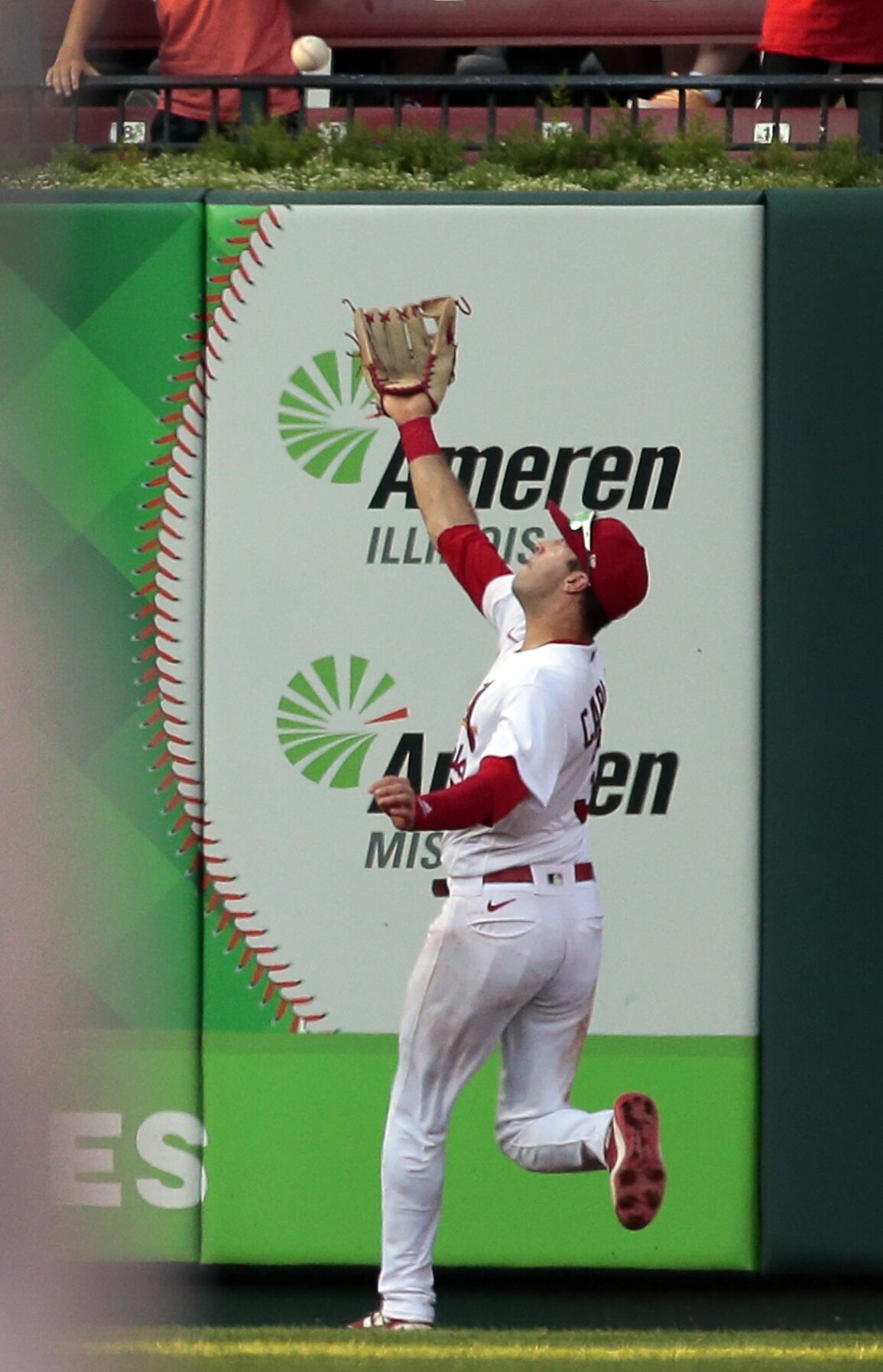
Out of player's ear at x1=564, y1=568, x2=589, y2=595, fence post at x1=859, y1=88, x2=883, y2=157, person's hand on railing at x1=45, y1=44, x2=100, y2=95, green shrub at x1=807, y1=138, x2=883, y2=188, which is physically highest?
fence post at x1=859, y1=88, x2=883, y2=157

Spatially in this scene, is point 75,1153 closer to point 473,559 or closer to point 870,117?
point 473,559

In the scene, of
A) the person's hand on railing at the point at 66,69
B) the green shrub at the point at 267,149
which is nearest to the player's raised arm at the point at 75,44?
the person's hand on railing at the point at 66,69

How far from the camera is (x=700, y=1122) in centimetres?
422

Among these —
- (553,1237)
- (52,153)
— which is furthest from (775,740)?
(52,153)

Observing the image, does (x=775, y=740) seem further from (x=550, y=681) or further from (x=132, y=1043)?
(x=132, y=1043)

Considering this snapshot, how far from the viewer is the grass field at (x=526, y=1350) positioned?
352 cm

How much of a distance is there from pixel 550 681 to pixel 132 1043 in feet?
4.51

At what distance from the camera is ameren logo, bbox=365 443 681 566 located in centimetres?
423

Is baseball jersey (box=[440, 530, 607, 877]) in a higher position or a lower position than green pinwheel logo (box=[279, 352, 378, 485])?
lower

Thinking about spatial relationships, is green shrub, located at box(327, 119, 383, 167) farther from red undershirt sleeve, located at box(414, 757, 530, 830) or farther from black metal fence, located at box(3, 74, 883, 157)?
red undershirt sleeve, located at box(414, 757, 530, 830)

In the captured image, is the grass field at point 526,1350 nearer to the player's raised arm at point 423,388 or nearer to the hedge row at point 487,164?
the player's raised arm at point 423,388

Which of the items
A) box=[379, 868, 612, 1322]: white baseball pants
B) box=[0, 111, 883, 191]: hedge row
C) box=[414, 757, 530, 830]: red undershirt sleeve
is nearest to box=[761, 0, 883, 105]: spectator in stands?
box=[0, 111, 883, 191]: hedge row

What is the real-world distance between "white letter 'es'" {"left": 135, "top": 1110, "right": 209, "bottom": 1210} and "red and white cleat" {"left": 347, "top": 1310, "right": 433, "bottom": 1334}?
47 cm

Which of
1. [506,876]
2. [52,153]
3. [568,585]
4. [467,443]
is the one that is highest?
[52,153]
